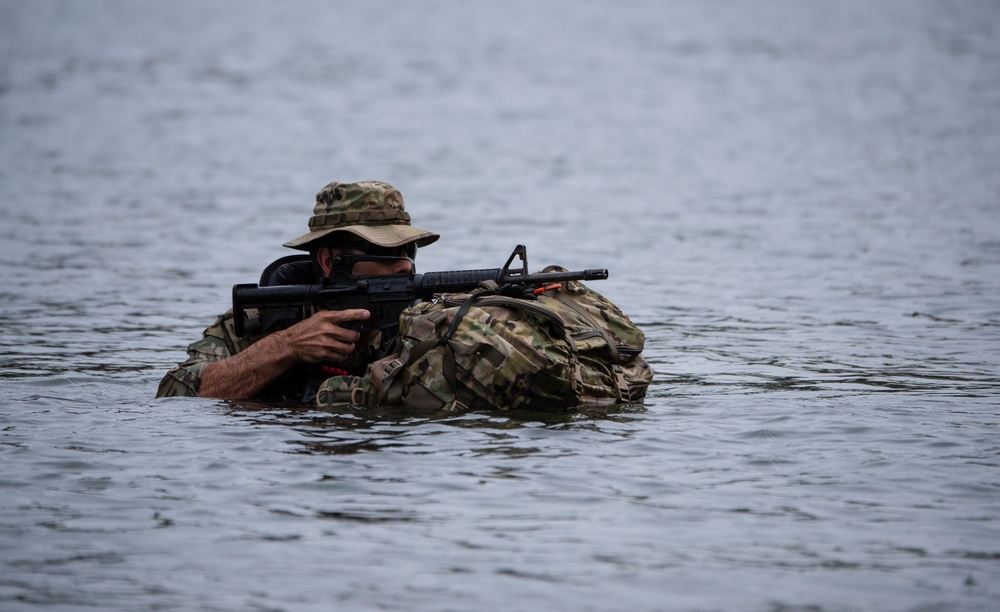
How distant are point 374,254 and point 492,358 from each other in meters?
1.28

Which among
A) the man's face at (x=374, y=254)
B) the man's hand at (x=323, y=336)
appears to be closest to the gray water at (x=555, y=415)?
the man's hand at (x=323, y=336)

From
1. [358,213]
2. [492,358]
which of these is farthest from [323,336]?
[492,358]

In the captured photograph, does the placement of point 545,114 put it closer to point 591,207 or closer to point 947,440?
point 591,207

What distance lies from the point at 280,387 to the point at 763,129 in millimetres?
33487

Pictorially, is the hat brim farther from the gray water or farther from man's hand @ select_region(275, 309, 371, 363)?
the gray water

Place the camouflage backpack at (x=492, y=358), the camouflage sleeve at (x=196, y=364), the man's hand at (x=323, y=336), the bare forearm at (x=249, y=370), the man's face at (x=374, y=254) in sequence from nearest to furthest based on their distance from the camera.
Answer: the camouflage backpack at (x=492, y=358) → the man's hand at (x=323, y=336) → the bare forearm at (x=249, y=370) → the man's face at (x=374, y=254) → the camouflage sleeve at (x=196, y=364)

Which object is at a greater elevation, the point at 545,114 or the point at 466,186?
the point at 545,114

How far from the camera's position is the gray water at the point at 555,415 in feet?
19.1

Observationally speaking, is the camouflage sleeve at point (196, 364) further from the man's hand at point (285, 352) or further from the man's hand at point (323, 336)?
the man's hand at point (323, 336)

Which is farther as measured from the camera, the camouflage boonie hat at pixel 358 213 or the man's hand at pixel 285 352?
the camouflage boonie hat at pixel 358 213

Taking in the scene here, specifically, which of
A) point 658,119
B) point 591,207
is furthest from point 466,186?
point 658,119

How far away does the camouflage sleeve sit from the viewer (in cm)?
919

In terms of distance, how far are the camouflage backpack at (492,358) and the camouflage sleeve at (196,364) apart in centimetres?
97

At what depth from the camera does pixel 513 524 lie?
6395 millimetres
